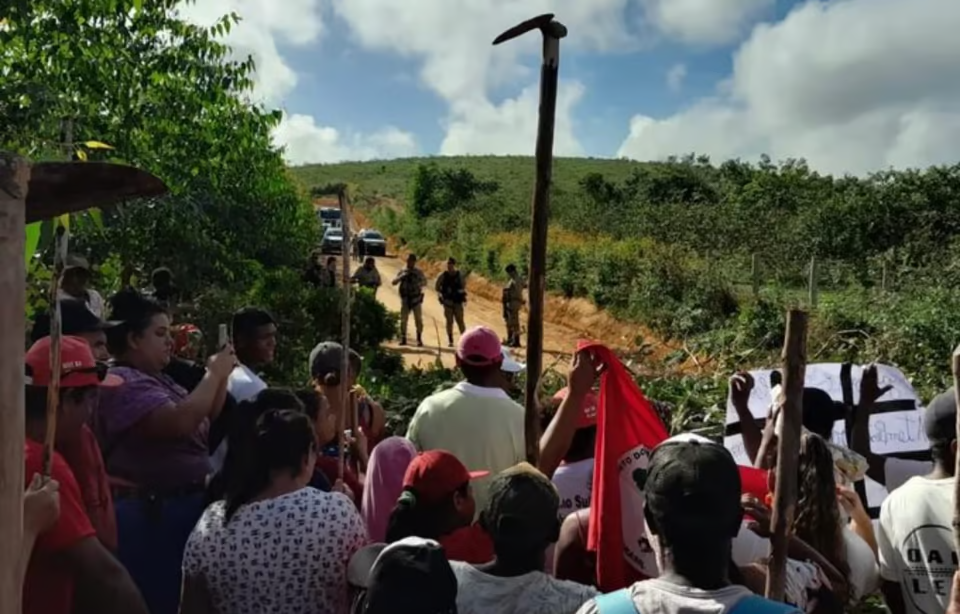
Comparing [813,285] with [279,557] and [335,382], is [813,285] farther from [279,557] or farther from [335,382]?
[279,557]

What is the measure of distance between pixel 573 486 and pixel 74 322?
7.69ft

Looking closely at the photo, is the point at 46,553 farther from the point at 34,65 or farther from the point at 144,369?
the point at 34,65

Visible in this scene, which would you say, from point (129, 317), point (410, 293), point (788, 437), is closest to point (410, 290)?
point (410, 293)

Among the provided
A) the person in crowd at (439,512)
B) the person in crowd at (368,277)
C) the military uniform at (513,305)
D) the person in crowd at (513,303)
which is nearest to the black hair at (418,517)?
the person in crowd at (439,512)

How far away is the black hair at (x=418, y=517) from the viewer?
288cm

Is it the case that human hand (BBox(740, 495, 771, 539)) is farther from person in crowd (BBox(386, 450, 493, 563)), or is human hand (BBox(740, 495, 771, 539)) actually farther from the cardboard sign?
the cardboard sign

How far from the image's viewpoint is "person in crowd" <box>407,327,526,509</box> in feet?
13.2

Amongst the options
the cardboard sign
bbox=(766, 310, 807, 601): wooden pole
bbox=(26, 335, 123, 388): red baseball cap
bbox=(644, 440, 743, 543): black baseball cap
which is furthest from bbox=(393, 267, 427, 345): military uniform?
bbox=(644, 440, 743, 543): black baseball cap

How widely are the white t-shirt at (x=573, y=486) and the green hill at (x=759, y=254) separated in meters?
1.47

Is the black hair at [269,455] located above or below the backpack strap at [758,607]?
above

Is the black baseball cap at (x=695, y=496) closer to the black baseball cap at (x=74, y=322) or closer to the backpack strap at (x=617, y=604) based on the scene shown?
the backpack strap at (x=617, y=604)

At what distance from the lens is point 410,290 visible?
1739 centimetres

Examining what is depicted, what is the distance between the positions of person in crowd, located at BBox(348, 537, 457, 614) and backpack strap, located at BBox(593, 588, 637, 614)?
0.48 metres

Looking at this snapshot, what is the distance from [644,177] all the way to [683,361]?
36.0m
